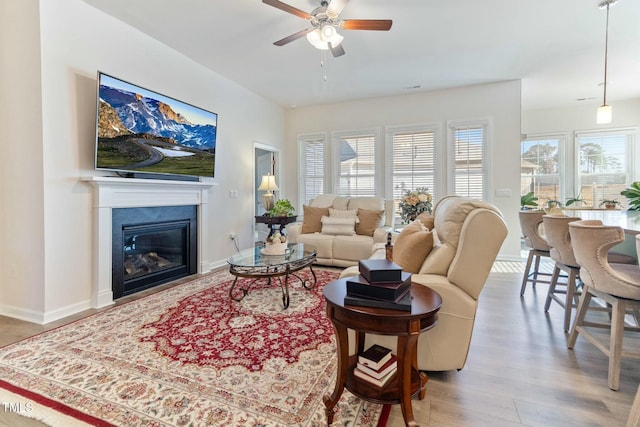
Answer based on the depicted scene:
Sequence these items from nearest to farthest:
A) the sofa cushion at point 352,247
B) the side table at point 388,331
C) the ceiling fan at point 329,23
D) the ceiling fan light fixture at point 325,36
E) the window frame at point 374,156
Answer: the side table at point 388,331
the ceiling fan at point 329,23
the ceiling fan light fixture at point 325,36
the sofa cushion at point 352,247
the window frame at point 374,156

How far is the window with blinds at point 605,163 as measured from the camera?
6180mm

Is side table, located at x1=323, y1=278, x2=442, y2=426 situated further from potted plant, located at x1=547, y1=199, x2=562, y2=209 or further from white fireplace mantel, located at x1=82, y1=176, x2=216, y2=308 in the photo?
potted plant, located at x1=547, y1=199, x2=562, y2=209

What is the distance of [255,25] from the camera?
132 inches

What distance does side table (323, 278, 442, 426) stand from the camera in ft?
4.15

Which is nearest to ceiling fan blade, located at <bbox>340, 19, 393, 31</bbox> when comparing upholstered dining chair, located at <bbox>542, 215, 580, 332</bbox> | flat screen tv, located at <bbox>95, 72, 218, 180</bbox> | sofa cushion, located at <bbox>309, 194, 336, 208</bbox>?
upholstered dining chair, located at <bbox>542, 215, 580, 332</bbox>

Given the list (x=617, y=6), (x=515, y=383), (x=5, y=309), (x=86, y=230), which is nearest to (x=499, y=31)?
(x=617, y=6)

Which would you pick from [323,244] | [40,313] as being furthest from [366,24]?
[40,313]

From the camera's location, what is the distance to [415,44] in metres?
3.79

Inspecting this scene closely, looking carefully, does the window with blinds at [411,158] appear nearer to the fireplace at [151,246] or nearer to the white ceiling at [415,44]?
the white ceiling at [415,44]

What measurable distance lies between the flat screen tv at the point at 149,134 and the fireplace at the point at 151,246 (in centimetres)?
48

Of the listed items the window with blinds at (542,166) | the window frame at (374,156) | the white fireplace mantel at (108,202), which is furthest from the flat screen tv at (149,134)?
the window with blinds at (542,166)

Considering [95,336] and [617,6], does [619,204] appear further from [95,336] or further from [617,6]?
[95,336]

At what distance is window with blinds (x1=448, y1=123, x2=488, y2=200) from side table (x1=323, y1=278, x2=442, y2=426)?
176 inches

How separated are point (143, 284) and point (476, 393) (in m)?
3.47
